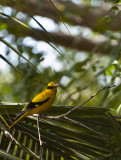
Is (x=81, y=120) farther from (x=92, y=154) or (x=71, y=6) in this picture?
(x=71, y=6)

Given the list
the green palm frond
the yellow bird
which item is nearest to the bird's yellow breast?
the yellow bird

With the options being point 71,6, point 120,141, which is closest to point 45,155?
point 120,141

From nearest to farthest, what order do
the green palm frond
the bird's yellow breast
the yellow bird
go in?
the green palm frond, the yellow bird, the bird's yellow breast

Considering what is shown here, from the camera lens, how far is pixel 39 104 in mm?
2895

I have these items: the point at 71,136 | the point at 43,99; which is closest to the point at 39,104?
the point at 43,99

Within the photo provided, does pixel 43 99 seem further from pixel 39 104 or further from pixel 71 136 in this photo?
pixel 71 136

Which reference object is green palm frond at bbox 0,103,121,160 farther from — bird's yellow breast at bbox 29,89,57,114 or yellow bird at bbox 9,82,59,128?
bird's yellow breast at bbox 29,89,57,114

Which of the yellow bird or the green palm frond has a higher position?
the yellow bird

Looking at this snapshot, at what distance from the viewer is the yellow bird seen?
2.41 m

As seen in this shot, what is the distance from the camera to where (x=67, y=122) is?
2344 mm

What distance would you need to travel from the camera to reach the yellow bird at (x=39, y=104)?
241cm

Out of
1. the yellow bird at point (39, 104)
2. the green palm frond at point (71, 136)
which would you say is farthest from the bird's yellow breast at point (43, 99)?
the green palm frond at point (71, 136)

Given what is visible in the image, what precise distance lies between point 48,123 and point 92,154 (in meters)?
0.40

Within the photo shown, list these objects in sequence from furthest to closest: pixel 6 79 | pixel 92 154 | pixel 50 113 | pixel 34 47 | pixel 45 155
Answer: pixel 6 79 → pixel 34 47 → pixel 50 113 → pixel 45 155 → pixel 92 154
